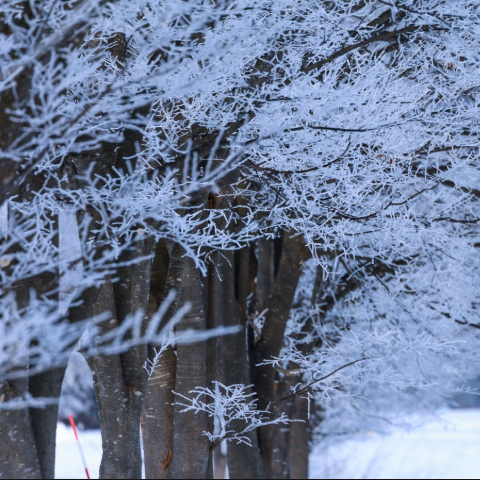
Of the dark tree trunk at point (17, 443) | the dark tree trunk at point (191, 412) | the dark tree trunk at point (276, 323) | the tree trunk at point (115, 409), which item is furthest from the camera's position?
the dark tree trunk at point (276, 323)

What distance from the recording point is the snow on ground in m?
15.8

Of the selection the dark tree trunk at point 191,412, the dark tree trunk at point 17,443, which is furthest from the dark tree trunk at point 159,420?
the dark tree trunk at point 17,443

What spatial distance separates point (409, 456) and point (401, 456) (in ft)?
0.69

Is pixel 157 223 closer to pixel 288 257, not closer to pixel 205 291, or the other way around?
pixel 205 291

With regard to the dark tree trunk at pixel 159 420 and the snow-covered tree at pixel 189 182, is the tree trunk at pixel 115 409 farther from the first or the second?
the dark tree trunk at pixel 159 420

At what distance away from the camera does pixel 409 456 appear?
1798 centimetres

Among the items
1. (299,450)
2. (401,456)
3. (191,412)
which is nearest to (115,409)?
(191,412)

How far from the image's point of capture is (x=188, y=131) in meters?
5.94

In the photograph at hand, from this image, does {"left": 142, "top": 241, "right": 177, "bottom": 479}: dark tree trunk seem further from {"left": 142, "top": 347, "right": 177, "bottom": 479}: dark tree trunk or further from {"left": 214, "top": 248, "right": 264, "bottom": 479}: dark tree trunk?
{"left": 214, "top": 248, "right": 264, "bottom": 479}: dark tree trunk

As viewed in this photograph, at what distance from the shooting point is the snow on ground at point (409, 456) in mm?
15761

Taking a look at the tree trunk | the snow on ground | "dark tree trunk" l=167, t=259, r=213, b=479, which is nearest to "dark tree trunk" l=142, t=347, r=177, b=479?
"dark tree trunk" l=167, t=259, r=213, b=479

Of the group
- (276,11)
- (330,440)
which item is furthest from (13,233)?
(330,440)

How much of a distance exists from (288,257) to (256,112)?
10.4ft

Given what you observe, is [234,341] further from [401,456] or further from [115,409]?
[401,456]
